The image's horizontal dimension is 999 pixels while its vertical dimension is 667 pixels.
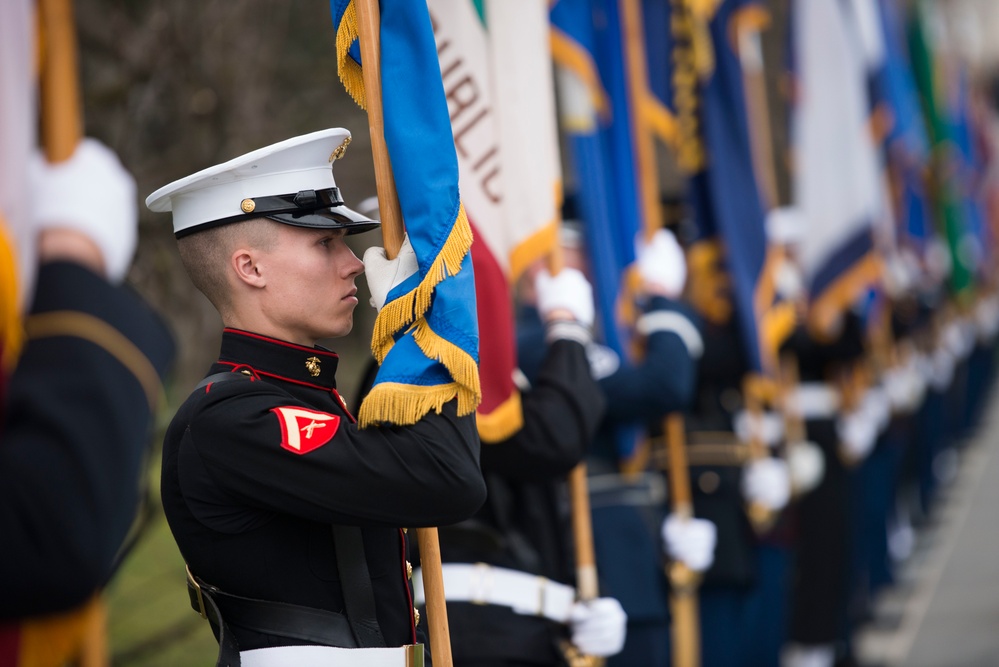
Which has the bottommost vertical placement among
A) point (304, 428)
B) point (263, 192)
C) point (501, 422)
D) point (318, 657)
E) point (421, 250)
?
point (318, 657)

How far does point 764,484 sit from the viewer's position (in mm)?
4930

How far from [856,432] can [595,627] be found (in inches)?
164

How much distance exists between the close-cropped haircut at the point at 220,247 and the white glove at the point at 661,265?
7.76 ft

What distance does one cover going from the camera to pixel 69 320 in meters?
1.61

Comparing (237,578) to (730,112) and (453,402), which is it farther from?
(730,112)

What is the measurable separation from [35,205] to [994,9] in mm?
19740

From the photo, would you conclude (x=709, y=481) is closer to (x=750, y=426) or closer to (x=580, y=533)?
(x=750, y=426)

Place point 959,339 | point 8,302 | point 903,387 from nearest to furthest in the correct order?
point 8,302 < point 903,387 < point 959,339

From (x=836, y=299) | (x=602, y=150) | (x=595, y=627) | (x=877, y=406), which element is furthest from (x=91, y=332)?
(x=877, y=406)

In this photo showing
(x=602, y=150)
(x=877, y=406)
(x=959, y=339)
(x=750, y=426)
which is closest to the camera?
(x=602, y=150)

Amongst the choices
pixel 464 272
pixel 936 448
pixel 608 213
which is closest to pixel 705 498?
pixel 608 213

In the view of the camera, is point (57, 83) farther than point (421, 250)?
No

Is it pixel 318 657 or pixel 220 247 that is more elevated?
pixel 220 247

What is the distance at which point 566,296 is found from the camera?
3090 millimetres
